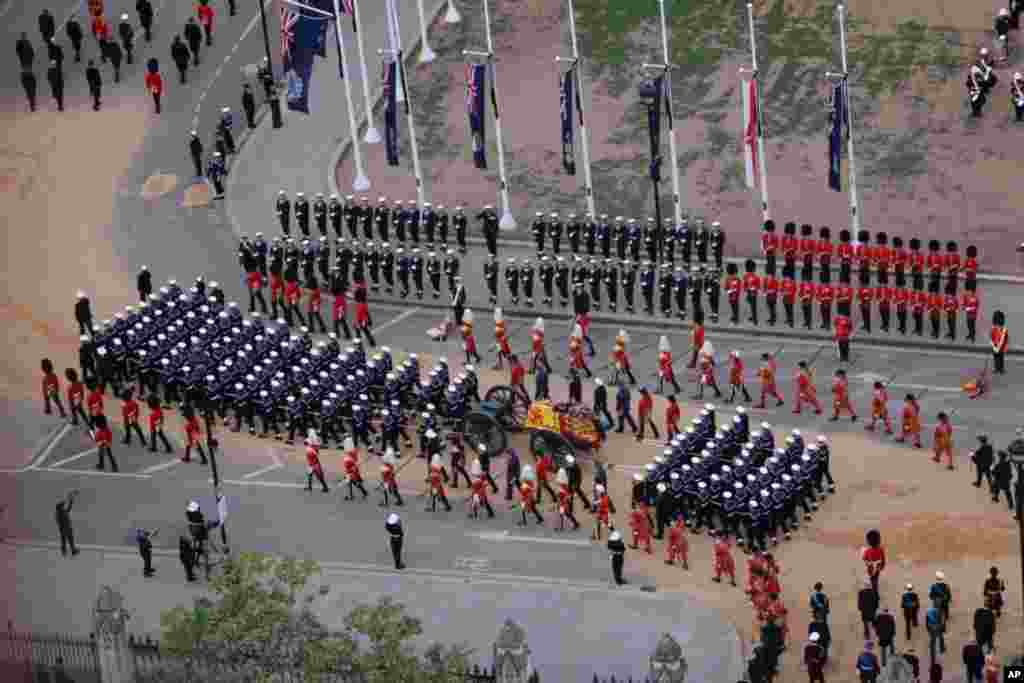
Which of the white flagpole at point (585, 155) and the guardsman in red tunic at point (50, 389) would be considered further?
the white flagpole at point (585, 155)

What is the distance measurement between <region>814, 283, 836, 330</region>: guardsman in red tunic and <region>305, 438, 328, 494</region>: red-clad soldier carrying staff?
13.8m

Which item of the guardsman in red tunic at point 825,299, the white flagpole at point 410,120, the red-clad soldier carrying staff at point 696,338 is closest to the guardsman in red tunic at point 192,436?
the red-clad soldier carrying staff at point 696,338

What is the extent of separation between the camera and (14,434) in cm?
9294

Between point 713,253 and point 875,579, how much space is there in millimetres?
18623

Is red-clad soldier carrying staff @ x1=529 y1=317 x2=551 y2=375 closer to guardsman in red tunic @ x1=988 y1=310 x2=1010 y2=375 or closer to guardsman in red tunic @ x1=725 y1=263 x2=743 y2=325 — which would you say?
guardsman in red tunic @ x1=725 y1=263 x2=743 y2=325

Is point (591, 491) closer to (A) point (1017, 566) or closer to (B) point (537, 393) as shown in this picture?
(B) point (537, 393)

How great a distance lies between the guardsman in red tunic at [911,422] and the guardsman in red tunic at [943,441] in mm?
649

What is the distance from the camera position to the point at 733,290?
94.8 meters

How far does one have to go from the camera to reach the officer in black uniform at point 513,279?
96.8m

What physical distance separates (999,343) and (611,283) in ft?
34.7

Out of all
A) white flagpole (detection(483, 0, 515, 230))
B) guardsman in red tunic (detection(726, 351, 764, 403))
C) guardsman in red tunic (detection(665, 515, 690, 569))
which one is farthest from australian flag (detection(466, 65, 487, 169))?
guardsman in red tunic (detection(665, 515, 690, 569))

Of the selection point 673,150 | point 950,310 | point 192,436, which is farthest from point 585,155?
point 192,436

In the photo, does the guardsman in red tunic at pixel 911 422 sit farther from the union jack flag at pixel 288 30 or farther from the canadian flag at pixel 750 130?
the union jack flag at pixel 288 30

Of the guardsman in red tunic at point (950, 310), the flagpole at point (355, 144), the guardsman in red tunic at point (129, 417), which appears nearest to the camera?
the guardsman in red tunic at point (129, 417)
